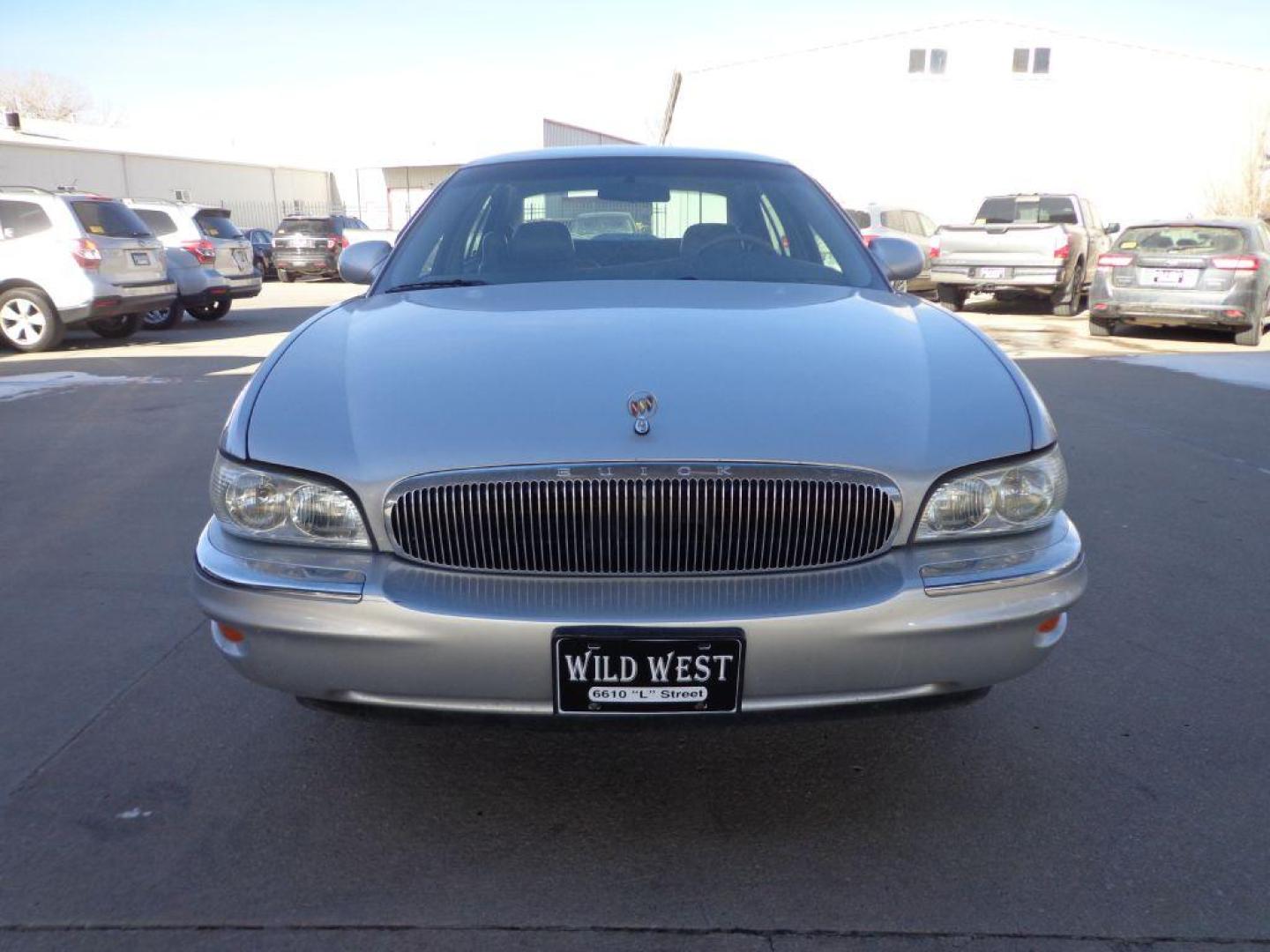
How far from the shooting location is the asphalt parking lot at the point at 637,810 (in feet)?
7.24

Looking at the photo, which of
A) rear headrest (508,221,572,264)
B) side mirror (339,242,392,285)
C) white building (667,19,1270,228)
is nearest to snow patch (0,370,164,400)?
side mirror (339,242,392,285)

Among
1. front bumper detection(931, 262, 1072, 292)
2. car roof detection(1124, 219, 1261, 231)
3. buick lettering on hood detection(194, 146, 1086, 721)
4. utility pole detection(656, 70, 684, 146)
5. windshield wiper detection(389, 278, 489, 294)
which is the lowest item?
front bumper detection(931, 262, 1072, 292)

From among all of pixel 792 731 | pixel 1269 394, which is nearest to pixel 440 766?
pixel 792 731

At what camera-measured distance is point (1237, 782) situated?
2723 mm

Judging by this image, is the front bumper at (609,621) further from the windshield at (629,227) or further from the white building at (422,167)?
the white building at (422,167)

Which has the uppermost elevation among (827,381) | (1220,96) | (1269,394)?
(1220,96)

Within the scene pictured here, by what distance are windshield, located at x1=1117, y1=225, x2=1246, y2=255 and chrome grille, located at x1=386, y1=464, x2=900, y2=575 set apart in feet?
38.4

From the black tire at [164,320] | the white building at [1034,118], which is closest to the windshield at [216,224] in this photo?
the black tire at [164,320]

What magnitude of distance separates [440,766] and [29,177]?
108 ft

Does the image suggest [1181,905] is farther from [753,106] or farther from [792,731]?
[753,106]

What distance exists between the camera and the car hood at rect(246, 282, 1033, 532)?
7.56 ft

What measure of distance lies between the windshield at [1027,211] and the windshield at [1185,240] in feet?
11.9

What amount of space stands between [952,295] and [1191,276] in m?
4.14

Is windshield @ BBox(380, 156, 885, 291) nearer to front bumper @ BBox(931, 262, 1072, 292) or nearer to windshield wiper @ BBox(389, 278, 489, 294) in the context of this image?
windshield wiper @ BBox(389, 278, 489, 294)
